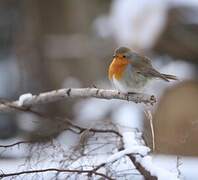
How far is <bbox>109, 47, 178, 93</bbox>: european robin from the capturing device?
217 centimetres

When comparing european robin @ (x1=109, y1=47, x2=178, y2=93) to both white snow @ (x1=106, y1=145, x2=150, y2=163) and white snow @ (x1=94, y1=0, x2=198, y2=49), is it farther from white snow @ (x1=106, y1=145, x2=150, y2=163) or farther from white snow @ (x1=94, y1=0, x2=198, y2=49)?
white snow @ (x1=94, y1=0, x2=198, y2=49)

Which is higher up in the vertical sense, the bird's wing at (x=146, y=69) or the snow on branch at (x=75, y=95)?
the bird's wing at (x=146, y=69)

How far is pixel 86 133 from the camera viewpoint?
6.07ft

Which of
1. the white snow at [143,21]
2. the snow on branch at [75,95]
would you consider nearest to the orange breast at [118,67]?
the snow on branch at [75,95]

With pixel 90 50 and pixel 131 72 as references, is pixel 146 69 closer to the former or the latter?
pixel 131 72

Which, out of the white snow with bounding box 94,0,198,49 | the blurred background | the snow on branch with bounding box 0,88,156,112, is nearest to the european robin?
the snow on branch with bounding box 0,88,156,112

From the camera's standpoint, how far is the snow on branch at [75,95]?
1.96 m

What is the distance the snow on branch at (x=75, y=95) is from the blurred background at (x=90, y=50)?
2211 millimetres

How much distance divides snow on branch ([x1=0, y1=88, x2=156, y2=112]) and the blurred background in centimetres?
221

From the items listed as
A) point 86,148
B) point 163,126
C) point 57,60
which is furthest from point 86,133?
point 57,60

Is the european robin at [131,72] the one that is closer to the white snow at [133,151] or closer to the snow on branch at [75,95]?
the snow on branch at [75,95]

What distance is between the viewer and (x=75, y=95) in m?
2.07

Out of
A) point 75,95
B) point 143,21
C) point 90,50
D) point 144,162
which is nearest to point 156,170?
point 144,162

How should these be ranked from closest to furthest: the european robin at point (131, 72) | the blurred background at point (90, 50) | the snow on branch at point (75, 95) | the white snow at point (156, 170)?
the white snow at point (156, 170)
the snow on branch at point (75, 95)
the european robin at point (131, 72)
the blurred background at point (90, 50)
